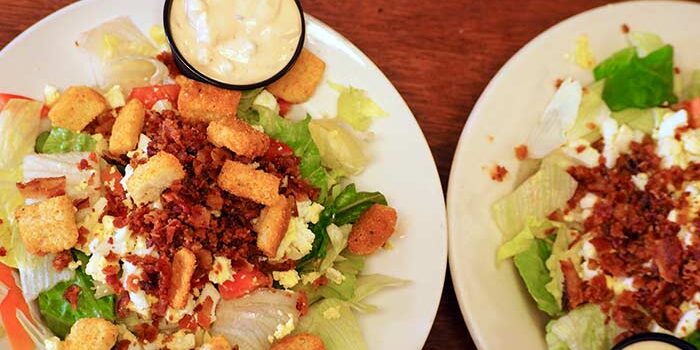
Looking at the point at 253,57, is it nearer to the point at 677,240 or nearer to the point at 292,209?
the point at 292,209

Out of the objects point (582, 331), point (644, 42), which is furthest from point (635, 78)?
point (582, 331)

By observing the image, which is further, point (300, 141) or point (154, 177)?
point (300, 141)

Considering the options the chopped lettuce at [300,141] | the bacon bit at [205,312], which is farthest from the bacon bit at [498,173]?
the bacon bit at [205,312]

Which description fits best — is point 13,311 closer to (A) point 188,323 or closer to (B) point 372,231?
(A) point 188,323

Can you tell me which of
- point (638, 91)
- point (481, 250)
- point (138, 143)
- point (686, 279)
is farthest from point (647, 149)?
point (138, 143)

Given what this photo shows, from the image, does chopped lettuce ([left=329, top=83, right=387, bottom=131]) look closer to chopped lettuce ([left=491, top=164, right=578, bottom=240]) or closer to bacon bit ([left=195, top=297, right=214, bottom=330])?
chopped lettuce ([left=491, top=164, right=578, bottom=240])

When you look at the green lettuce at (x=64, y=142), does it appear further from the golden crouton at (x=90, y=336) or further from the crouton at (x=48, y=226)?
the golden crouton at (x=90, y=336)

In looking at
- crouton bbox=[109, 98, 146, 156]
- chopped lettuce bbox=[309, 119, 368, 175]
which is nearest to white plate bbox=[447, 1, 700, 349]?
chopped lettuce bbox=[309, 119, 368, 175]
